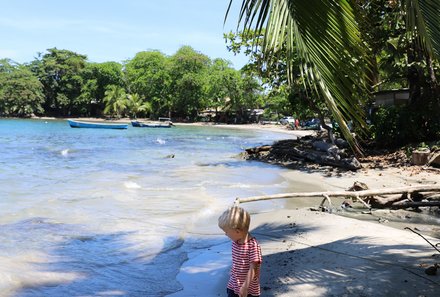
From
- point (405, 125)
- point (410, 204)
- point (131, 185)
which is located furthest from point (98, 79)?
point (410, 204)

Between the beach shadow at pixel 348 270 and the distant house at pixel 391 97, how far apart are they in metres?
15.7

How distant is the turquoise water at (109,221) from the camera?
5.88 metres

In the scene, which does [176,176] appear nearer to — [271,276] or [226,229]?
[271,276]

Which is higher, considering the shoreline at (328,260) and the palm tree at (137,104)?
the palm tree at (137,104)

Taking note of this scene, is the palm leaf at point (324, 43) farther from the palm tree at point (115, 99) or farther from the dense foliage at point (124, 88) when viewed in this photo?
the palm tree at point (115, 99)

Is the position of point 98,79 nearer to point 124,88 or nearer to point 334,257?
point 124,88

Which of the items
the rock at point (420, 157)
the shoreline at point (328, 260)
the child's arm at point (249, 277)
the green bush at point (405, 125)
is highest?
the green bush at point (405, 125)

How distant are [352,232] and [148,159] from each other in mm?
17671

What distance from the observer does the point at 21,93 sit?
72.4 metres

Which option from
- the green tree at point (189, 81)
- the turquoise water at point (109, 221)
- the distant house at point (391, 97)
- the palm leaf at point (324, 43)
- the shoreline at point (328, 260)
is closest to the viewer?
the palm leaf at point (324, 43)

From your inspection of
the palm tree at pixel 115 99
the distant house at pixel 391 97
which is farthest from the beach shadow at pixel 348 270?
the palm tree at pixel 115 99

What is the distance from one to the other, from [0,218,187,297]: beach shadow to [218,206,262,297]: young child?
2295 mm

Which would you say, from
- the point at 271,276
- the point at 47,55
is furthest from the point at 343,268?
the point at 47,55

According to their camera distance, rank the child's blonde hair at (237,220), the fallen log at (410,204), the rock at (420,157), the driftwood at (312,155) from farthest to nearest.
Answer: the driftwood at (312,155) < the rock at (420,157) < the fallen log at (410,204) < the child's blonde hair at (237,220)
